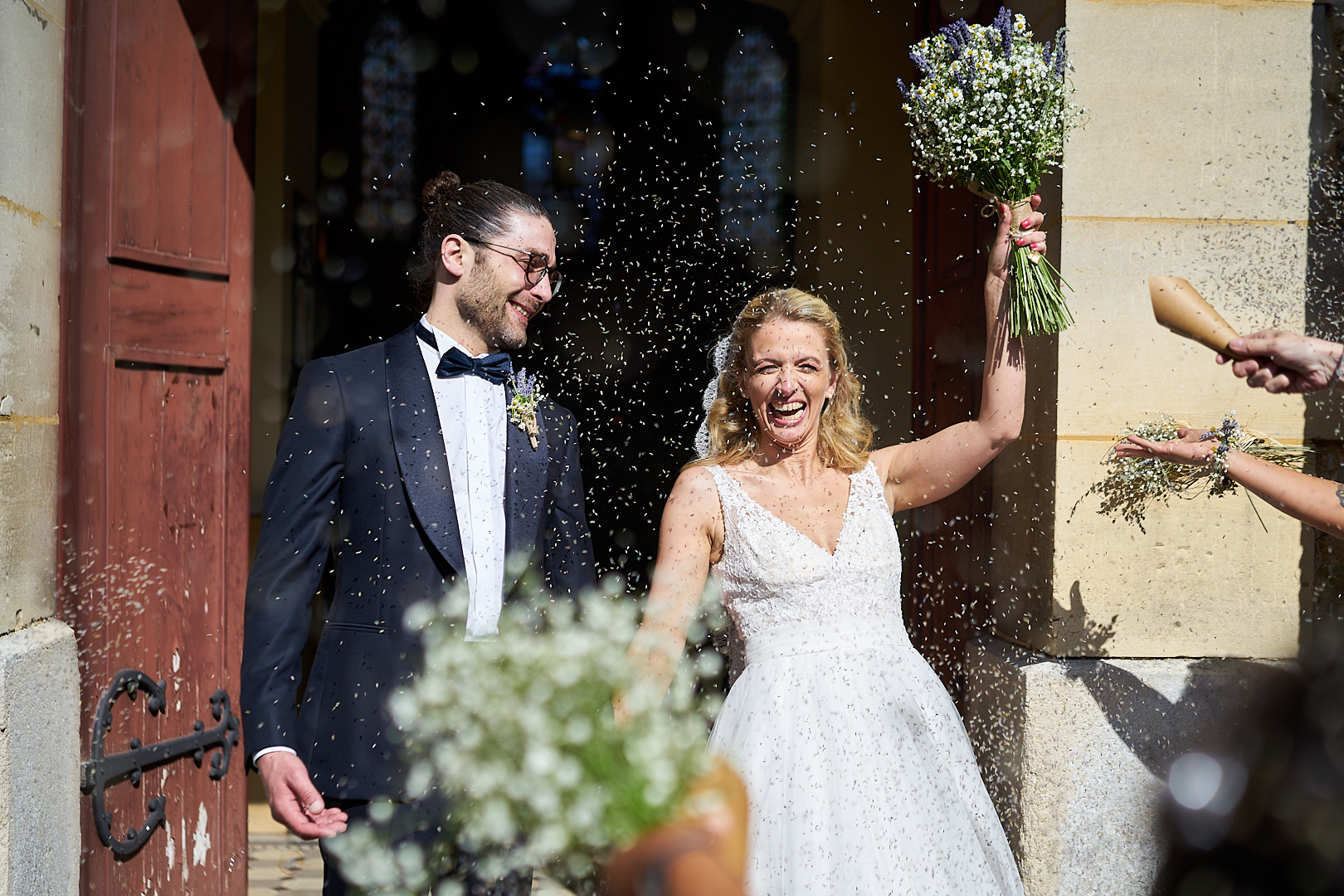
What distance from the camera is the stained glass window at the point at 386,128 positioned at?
6652 millimetres

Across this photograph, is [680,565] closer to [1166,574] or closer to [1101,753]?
[1101,753]

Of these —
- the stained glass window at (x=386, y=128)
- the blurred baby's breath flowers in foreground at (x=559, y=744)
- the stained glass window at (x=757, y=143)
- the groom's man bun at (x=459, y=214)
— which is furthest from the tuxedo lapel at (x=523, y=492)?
the stained glass window at (x=386, y=128)

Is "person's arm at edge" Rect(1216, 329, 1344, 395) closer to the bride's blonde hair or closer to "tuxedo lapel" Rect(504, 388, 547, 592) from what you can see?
the bride's blonde hair

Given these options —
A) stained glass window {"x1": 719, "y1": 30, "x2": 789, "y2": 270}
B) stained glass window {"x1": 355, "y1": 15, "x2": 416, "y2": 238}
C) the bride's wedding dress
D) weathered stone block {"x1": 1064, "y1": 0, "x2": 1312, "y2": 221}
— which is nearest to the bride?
the bride's wedding dress

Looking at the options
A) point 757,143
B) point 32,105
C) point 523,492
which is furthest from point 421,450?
point 757,143

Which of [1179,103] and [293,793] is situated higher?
[1179,103]

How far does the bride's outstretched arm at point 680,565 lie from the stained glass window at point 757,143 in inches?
138

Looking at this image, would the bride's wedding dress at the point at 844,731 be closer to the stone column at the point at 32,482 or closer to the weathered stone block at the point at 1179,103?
the weathered stone block at the point at 1179,103

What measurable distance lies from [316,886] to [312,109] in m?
4.89

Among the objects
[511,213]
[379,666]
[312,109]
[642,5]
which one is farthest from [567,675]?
[642,5]

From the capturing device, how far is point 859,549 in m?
2.36

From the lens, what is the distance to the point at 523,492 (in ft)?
7.39

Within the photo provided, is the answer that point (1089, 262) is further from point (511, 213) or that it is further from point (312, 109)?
point (312, 109)

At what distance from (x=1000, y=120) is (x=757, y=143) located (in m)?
3.77
